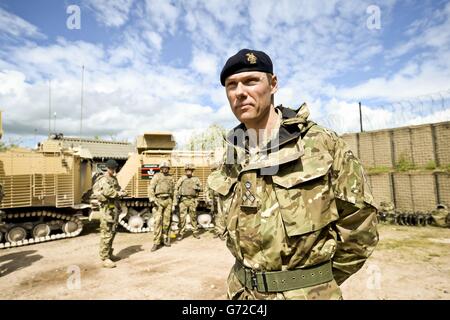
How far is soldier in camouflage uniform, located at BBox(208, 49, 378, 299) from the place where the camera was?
1.55 metres

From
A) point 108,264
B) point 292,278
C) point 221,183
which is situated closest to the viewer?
point 292,278

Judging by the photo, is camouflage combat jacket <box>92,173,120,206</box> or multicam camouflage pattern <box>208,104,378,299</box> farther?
camouflage combat jacket <box>92,173,120,206</box>

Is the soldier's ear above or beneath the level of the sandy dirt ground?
above

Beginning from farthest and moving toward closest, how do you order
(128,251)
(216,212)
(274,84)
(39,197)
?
(216,212) → (39,197) → (128,251) → (274,84)

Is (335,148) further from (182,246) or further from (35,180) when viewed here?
(35,180)

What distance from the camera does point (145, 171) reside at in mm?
10844

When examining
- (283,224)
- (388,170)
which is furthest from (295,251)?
(388,170)

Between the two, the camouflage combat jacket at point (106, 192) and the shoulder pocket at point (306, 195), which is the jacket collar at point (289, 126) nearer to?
the shoulder pocket at point (306, 195)

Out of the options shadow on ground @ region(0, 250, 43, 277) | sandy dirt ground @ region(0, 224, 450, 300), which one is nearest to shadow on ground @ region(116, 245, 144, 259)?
sandy dirt ground @ region(0, 224, 450, 300)

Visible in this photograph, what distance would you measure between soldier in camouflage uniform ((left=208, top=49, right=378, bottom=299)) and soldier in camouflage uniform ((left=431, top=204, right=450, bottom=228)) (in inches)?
413

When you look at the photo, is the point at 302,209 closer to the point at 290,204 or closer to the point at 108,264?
the point at 290,204

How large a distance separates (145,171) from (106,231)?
4542 mm

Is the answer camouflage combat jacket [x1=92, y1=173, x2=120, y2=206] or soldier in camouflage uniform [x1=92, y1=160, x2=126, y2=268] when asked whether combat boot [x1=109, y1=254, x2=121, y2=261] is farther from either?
camouflage combat jacket [x1=92, y1=173, x2=120, y2=206]

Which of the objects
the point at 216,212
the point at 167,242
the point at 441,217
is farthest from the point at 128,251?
the point at 441,217
